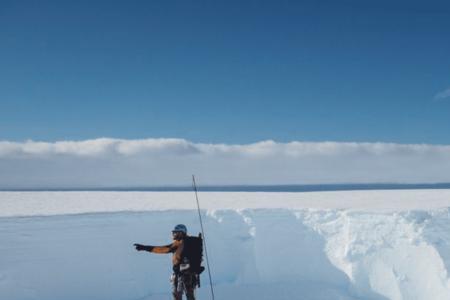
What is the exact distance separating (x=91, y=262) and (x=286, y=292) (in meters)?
4.65

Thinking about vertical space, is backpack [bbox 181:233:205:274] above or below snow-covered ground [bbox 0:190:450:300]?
above

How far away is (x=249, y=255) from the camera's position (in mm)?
11734

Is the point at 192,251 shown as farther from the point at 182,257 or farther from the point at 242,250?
the point at 242,250

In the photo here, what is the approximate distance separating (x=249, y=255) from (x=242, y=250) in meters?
0.23

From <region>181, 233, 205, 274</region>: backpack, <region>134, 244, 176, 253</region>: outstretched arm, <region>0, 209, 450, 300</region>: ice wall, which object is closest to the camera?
<region>134, 244, 176, 253</region>: outstretched arm

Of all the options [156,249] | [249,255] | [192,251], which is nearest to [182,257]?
[192,251]

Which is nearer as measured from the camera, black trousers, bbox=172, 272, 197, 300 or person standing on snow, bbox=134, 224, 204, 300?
person standing on snow, bbox=134, 224, 204, 300

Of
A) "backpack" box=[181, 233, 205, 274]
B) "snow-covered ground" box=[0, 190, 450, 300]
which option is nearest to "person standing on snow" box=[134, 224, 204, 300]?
"backpack" box=[181, 233, 205, 274]

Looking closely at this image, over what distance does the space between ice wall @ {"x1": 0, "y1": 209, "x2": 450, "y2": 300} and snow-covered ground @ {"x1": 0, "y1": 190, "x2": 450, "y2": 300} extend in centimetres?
2

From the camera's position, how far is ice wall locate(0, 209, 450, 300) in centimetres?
983

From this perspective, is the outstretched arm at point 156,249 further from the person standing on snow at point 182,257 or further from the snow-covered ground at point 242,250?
the snow-covered ground at point 242,250

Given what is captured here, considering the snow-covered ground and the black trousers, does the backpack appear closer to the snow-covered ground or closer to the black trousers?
the black trousers

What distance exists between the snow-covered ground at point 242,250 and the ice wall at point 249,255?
0.02 meters

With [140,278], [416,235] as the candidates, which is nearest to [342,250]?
[416,235]
